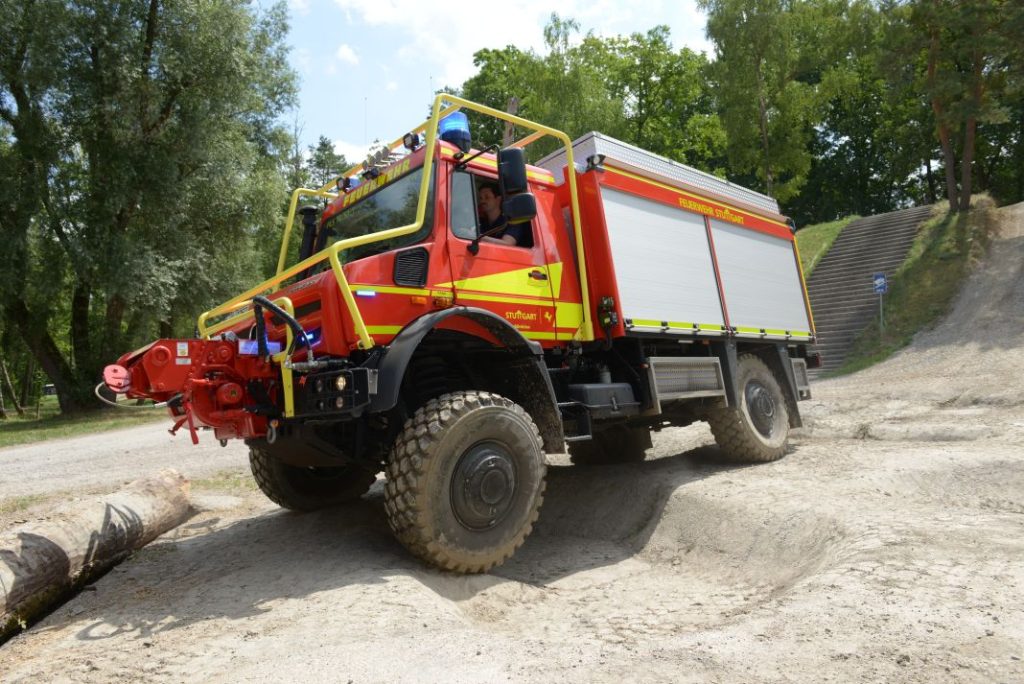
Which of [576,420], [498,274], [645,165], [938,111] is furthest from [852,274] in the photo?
[498,274]

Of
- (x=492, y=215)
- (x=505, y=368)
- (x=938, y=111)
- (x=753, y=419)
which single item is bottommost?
(x=753, y=419)

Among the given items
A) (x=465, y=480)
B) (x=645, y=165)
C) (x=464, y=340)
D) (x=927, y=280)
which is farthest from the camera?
(x=927, y=280)

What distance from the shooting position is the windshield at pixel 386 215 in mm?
5020

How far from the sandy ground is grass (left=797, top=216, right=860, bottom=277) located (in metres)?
17.6

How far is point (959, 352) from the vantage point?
15398 millimetres

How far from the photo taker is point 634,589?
5.01 m

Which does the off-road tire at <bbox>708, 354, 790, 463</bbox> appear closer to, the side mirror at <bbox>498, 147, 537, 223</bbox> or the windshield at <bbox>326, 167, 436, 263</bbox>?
the side mirror at <bbox>498, 147, 537, 223</bbox>

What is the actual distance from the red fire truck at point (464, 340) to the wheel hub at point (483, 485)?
14mm

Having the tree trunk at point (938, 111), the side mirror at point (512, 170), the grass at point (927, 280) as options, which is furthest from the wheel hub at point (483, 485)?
the tree trunk at point (938, 111)

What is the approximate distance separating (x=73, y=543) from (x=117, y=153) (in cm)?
1692

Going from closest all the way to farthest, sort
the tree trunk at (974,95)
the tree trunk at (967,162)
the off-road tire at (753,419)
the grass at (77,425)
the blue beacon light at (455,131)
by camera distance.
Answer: the blue beacon light at (455,131) < the off-road tire at (753,419) < the grass at (77,425) < the tree trunk at (974,95) < the tree trunk at (967,162)

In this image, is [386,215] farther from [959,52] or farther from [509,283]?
[959,52]

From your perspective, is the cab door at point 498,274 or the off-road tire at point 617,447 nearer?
the cab door at point 498,274

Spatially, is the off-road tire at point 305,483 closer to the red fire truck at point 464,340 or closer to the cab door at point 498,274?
the red fire truck at point 464,340
